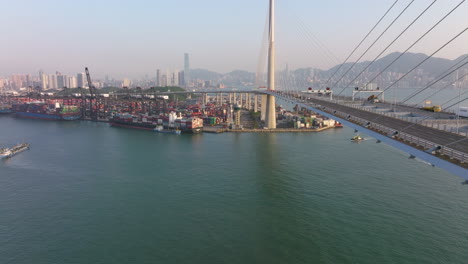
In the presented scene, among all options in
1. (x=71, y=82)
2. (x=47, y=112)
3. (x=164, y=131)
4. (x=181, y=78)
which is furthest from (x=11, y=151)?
(x=181, y=78)

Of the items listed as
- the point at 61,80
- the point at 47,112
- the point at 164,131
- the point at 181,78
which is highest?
the point at 181,78

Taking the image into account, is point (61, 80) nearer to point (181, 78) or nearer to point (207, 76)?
point (181, 78)

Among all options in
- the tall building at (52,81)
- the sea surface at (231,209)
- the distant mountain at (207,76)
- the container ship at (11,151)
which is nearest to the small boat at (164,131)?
the sea surface at (231,209)

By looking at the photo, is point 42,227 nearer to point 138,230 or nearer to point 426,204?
point 138,230

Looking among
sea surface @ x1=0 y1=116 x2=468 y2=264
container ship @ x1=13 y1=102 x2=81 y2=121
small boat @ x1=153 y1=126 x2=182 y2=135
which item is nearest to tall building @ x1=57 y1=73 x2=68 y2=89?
container ship @ x1=13 y1=102 x2=81 y2=121

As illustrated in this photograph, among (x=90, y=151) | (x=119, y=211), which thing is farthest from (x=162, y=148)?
(x=119, y=211)

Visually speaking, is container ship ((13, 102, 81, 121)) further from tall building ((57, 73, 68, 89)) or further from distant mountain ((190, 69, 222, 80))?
distant mountain ((190, 69, 222, 80))

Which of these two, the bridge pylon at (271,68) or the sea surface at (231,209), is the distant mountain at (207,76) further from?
the sea surface at (231,209)
